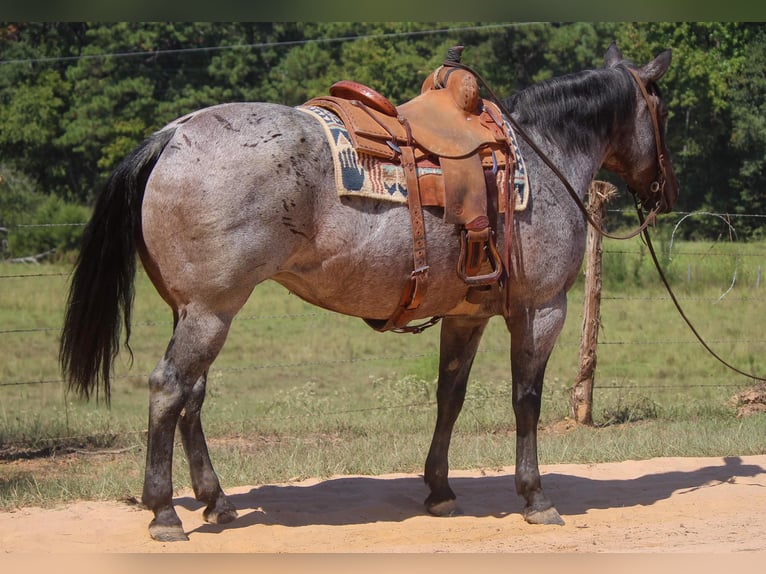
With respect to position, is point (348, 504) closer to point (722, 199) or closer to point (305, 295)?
point (305, 295)

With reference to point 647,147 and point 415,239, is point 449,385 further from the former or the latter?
point 647,147

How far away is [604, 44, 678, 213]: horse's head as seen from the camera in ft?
19.7

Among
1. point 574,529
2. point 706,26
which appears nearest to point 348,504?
point 574,529

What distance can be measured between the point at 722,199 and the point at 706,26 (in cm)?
439

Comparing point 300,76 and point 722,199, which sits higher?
point 300,76

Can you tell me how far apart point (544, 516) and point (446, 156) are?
2.02 m

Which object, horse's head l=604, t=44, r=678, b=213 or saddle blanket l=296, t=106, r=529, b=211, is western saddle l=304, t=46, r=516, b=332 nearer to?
saddle blanket l=296, t=106, r=529, b=211

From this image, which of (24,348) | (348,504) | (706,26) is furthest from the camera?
(706,26)

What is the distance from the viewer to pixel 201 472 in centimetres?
526

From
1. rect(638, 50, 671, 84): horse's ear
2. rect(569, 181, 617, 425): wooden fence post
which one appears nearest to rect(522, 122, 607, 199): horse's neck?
rect(638, 50, 671, 84): horse's ear

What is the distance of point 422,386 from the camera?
997 cm

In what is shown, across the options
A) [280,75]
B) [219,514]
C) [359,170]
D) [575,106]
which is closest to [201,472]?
[219,514]

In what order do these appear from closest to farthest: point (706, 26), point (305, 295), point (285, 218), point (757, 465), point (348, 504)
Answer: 1. point (285, 218)
2. point (305, 295)
3. point (348, 504)
4. point (757, 465)
5. point (706, 26)

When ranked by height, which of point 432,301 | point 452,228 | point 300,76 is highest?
point 300,76
